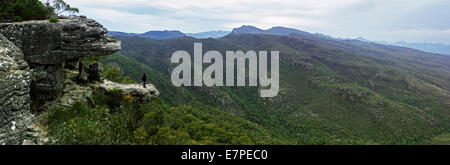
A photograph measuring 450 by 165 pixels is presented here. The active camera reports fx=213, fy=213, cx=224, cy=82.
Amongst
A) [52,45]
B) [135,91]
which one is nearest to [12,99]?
[52,45]

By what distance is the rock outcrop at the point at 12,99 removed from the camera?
975 cm

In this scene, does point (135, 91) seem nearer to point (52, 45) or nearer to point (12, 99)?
point (52, 45)

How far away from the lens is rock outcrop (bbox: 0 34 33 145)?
32.0 feet

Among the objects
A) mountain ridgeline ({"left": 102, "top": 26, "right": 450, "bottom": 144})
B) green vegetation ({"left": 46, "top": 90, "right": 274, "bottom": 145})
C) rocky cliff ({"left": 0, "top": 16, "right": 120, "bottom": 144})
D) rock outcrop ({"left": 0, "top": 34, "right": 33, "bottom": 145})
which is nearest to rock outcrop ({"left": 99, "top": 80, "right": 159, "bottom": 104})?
green vegetation ({"left": 46, "top": 90, "right": 274, "bottom": 145})

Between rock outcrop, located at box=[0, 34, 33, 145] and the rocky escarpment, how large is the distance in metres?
10.4

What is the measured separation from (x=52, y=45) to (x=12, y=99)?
14253 millimetres

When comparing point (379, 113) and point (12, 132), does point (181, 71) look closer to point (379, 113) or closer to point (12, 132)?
point (379, 113)

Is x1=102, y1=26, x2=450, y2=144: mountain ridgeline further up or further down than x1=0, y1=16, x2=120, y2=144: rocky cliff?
further down

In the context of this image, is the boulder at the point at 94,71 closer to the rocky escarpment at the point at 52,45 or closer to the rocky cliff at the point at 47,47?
the rocky cliff at the point at 47,47

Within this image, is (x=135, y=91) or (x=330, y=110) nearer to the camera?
(x=135, y=91)

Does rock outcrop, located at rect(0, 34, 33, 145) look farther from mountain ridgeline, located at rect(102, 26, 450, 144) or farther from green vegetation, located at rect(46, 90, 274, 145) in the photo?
mountain ridgeline, located at rect(102, 26, 450, 144)

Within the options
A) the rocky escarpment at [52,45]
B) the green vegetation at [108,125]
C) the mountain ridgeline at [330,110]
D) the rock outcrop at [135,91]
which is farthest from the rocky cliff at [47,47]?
the mountain ridgeline at [330,110]

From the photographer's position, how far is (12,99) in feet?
33.2
